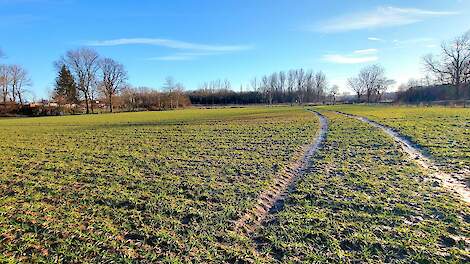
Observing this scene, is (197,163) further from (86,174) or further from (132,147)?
(132,147)

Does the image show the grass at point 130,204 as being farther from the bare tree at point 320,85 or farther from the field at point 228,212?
the bare tree at point 320,85

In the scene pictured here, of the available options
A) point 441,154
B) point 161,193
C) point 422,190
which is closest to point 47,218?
point 161,193

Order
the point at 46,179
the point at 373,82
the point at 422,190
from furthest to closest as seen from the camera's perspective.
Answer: the point at 373,82 → the point at 46,179 → the point at 422,190

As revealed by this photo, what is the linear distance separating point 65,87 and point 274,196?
3483 inches

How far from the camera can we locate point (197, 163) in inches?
435

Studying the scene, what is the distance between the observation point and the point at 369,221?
5.38 metres

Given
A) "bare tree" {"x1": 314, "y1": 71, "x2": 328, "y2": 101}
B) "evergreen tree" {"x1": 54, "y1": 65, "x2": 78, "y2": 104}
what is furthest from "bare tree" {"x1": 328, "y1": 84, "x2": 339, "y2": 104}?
"evergreen tree" {"x1": 54, "y1": 65, "x2": 78, "y2": 104}

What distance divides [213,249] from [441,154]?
10122 millimetres

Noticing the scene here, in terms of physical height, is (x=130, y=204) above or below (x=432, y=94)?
below

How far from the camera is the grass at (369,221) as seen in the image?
14.1 feet

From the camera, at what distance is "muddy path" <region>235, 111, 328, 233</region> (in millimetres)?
5500

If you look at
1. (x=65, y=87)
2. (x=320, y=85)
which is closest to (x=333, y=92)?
(x=320, y=85)

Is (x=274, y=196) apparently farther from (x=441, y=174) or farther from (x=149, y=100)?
(x=149, y=100)

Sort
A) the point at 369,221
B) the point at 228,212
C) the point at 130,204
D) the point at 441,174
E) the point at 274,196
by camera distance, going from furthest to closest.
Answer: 1. the point at 441,174
2. the point at 274,196
3. the point at 130,204
4. the point at 228,212
5. the point at 369,221
